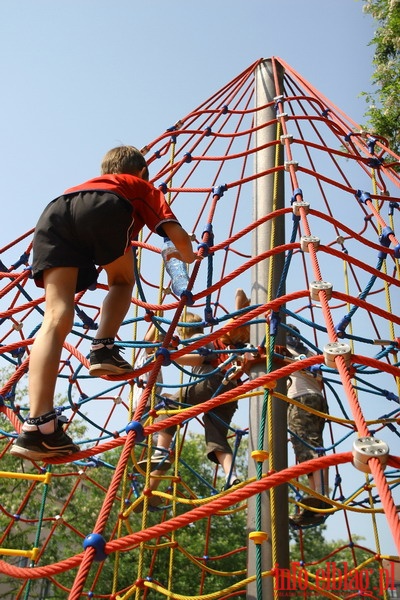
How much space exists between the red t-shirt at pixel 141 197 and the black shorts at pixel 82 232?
7 cm

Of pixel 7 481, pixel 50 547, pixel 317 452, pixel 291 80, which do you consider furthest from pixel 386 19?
pixel 50 547

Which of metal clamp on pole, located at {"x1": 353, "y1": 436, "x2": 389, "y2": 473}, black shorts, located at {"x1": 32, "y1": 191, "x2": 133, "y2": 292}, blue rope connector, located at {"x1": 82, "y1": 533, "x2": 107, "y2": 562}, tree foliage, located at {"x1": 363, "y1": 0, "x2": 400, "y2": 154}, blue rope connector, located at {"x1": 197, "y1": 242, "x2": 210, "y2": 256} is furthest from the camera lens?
tree foliage, located at {"x1": 363, "y1": 0, "x2": 400, "y2": 154}

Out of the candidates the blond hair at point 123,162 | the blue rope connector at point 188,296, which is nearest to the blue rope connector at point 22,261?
the blond hair at point 123,162

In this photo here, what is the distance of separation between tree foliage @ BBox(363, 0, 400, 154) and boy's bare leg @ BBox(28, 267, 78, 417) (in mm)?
4146

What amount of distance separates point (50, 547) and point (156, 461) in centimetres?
765

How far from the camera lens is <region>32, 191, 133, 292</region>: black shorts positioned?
155 cm

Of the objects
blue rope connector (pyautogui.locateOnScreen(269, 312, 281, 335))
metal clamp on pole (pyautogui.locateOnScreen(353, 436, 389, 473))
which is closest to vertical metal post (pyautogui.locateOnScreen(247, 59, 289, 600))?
blue rope connector (pyautogui.locateOnScreen(269, 312, 281, 335))

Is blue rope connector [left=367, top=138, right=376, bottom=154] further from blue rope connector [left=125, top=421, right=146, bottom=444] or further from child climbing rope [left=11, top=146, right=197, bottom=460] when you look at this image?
blue rope connector [left=125, top=421, right=146, bottom=444]

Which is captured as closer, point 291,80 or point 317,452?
point 317,452

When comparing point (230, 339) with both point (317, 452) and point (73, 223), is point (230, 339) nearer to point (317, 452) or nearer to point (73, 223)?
point (317, 452)

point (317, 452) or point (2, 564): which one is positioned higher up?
point (317, 452)

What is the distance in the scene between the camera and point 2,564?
146 cm

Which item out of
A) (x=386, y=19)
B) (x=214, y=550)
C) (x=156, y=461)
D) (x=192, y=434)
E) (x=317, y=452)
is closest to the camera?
(x=317, y=452)

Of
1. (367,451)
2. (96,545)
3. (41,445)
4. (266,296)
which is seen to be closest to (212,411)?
(266,296)
